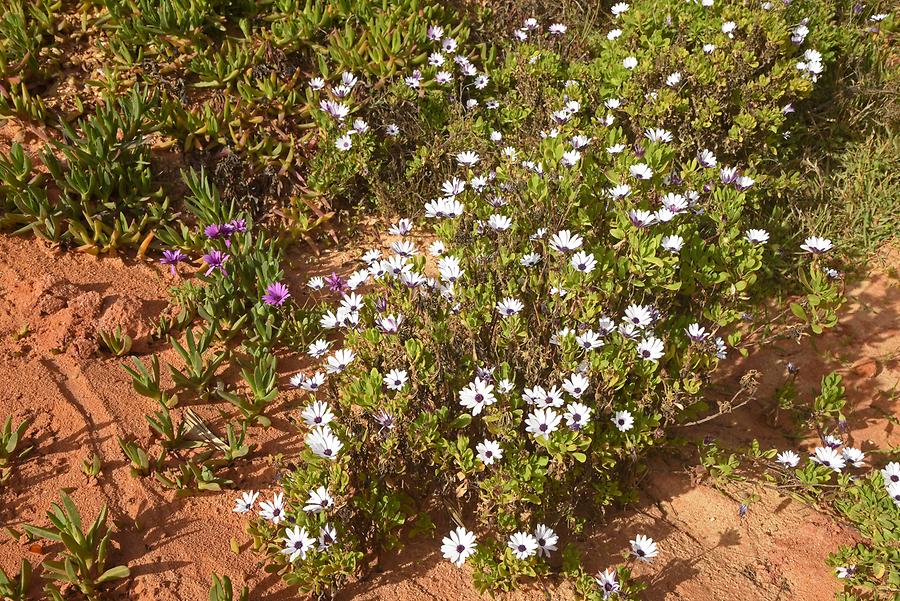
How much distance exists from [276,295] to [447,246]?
3.20 ft

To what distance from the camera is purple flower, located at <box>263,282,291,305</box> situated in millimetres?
3701

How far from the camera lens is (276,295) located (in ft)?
12.2

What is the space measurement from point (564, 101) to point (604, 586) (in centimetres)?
322

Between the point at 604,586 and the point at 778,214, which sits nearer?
the point at 604,586

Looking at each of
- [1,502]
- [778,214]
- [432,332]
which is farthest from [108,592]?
[778,214]

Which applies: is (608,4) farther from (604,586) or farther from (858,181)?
(604,586)

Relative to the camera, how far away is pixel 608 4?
624cm

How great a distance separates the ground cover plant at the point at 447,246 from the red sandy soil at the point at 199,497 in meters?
0.10

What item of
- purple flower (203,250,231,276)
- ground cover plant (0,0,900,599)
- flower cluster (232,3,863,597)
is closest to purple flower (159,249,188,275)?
ground cover plant (0,0,900,599)

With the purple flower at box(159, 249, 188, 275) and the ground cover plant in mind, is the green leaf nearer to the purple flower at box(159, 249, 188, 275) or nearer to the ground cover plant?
the ground cover plant

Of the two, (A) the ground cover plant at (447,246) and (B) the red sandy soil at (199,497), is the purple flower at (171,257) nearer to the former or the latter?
(A) the ground cover plant at (447,246)

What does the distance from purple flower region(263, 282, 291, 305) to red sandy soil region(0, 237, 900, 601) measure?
1.34 ft

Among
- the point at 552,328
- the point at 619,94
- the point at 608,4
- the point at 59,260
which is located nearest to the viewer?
the point at 552,328

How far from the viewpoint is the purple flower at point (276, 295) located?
370 cm
